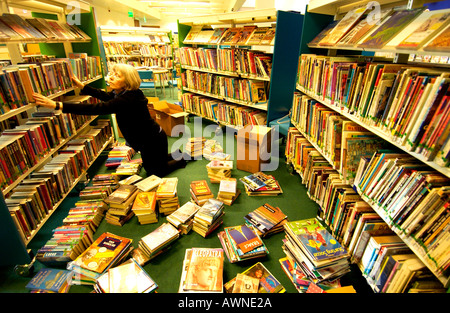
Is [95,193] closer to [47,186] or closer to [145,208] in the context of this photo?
[47,186]

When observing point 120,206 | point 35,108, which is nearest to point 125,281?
point 120,206

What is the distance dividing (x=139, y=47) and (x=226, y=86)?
5.66 m

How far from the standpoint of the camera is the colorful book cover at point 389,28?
4.52 ft

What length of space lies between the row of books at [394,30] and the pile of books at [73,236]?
265cm

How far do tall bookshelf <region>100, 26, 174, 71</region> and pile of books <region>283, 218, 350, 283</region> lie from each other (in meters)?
7.50

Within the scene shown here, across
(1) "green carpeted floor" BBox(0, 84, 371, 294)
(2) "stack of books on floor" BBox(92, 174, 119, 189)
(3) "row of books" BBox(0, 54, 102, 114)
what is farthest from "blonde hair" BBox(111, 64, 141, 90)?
(1) "green carpeted floor" BBox(0, 84, 371, 294)

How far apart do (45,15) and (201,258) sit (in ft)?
12.6

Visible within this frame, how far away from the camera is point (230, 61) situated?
3.94m

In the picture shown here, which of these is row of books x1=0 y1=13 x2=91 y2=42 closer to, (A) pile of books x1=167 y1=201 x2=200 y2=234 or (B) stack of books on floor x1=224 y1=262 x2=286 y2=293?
(A) pile of books x1=167 y1=201 x2=200 y2=234

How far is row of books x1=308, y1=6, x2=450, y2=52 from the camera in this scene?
3.70 feet

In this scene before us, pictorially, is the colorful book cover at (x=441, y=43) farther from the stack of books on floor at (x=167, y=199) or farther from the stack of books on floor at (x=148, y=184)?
the stack of books on floor at (x=148, y=184)

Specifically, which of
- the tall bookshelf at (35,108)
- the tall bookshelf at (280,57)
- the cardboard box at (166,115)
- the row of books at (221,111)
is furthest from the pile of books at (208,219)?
the cardboard box at (166,115)

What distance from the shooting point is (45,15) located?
3123mm

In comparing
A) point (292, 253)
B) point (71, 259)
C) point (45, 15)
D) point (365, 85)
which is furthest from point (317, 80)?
point (45, 15)
